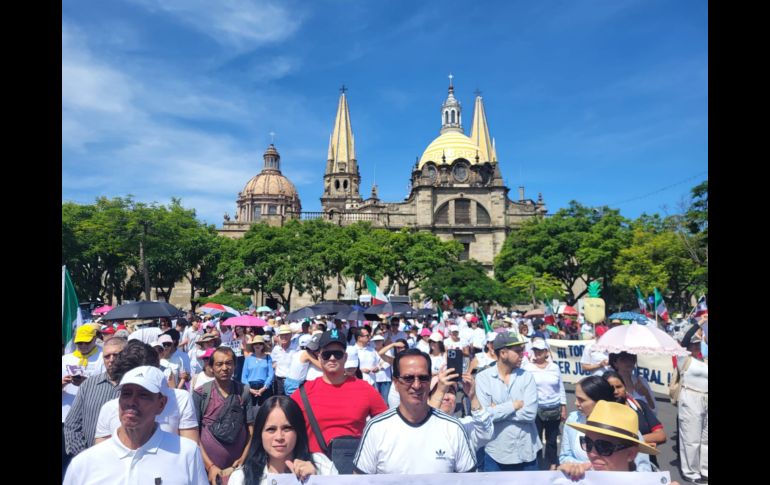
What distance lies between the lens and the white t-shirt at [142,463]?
2.95 meters

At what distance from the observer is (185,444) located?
3.17 metres

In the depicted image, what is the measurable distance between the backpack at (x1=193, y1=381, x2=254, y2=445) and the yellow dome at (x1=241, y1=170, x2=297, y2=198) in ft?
259

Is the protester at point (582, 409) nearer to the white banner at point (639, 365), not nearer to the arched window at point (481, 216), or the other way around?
the white banner at point (639, 365)

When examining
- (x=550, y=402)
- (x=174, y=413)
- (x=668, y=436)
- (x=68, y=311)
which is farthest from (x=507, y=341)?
(x=68, y=311)

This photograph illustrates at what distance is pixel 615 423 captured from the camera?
10.7ft

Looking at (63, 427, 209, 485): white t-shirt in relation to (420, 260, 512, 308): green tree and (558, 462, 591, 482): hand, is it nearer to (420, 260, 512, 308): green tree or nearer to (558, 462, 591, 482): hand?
(558, 462, 591, 482): hand

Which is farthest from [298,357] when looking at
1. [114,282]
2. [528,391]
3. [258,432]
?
[114,282]

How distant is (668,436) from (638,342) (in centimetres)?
411

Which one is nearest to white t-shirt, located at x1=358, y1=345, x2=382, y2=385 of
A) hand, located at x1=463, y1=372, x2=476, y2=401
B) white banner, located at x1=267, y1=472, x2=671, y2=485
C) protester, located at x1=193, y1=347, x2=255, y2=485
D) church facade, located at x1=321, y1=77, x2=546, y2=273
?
protester, located at x1=193, y1=347, x2=255, y2=485

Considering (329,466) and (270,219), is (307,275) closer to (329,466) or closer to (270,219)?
(270,219)

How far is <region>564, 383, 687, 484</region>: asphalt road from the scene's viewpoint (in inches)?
279

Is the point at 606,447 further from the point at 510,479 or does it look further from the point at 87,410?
the point at 87,410
